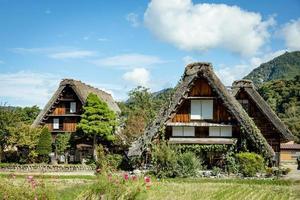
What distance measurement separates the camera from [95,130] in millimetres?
38125

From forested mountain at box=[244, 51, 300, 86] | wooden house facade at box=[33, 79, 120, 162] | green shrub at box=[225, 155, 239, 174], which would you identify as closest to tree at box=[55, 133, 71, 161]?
wooden house facade at box=[33, 79, 120, 162]

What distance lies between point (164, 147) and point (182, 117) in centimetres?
561

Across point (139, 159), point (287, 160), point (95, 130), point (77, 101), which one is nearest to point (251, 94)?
point (139, 159)

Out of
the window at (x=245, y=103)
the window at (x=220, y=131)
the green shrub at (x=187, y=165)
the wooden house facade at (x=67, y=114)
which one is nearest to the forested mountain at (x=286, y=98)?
the window at (x=245, y=103)

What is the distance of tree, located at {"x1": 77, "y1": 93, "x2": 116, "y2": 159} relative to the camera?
38.3 meters

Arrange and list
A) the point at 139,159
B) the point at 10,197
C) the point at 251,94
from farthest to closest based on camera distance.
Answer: the point at 251,94
the point at 139,159
the point at 10,197

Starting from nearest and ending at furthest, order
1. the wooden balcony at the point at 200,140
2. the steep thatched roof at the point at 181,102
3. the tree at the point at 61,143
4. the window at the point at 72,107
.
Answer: the steep thatched roof at the point at 181,102
the wooden balcony at the point at 200,140
the tree at the point at 61,143
the window at the point at 72,107

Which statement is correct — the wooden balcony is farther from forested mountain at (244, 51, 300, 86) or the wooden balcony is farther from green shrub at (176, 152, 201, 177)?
forested mountain at (244, 51, 300, 86)

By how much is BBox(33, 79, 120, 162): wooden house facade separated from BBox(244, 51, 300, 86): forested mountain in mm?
105392

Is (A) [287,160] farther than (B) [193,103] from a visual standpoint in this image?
Yes

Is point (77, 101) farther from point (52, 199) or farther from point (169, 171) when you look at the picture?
point (52, 199)

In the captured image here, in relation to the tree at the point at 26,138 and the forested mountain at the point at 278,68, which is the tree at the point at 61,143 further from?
the forested mountain at the point at 278,68

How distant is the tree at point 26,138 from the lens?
38.2m

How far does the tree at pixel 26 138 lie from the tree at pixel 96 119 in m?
3.91
